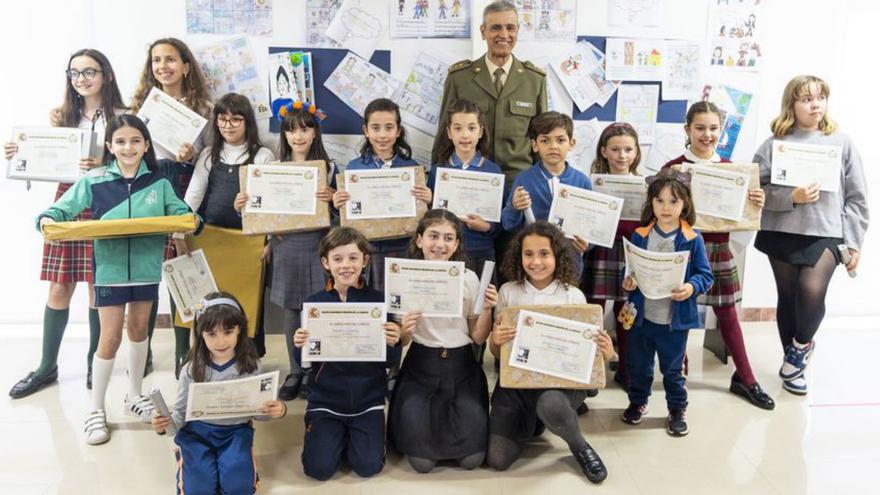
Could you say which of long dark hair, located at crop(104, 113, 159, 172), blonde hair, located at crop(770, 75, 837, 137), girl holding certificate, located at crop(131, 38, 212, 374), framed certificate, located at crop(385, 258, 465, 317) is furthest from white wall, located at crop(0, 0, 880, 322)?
framed certificate, located at crop(385, 258, 465, 317)

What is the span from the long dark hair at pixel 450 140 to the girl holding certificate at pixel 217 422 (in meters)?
1.23

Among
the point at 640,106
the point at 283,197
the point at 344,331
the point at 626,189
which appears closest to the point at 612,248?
the point at 626,189

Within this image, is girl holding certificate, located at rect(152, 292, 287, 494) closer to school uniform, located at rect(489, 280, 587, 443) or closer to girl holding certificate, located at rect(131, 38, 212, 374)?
school uniform, located at rect(489, 280, 587, 443)

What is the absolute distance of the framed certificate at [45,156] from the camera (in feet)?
10.6

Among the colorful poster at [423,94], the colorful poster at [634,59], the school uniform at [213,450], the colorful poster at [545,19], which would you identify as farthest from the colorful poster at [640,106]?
the school uniform at [213,450]

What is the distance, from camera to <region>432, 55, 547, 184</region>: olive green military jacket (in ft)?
11.6

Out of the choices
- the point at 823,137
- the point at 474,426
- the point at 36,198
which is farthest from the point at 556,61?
the point at 36,198

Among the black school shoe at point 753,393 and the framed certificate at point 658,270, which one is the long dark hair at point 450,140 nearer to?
the framed certificate at point 658,270

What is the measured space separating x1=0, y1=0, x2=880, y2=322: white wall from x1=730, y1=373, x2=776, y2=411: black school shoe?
4.10ft

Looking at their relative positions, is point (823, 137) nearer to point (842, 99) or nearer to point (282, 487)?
point (842, 99)

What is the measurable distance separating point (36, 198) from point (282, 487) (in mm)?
2766

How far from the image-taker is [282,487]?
264 cm

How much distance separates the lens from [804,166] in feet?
10.8

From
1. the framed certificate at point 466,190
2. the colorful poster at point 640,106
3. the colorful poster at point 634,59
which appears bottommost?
the framed certificate at point 466,190
